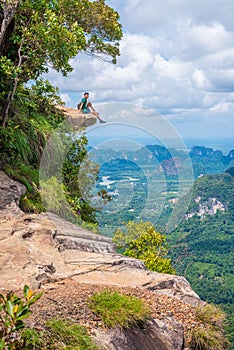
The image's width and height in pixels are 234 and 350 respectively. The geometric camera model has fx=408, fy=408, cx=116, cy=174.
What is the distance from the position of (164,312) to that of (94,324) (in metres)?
1.14

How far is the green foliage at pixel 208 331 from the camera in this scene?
4949 millimetres

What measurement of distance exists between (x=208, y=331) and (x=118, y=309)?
1.22 meters

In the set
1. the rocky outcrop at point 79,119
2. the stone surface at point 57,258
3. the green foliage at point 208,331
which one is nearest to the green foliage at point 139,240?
the stone surface at point 57,258

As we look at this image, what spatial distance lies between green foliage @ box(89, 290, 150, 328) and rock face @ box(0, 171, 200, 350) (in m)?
0.11

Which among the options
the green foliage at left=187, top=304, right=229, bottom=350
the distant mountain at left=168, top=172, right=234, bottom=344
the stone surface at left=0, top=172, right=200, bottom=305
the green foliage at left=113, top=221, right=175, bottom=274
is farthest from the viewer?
the distant mountain at left=168, top=172, right=234, bottom=344

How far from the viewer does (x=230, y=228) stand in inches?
4166

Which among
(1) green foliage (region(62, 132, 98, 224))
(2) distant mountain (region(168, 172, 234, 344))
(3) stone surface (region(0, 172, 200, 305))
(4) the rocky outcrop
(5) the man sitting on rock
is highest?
(5) the man sitting on rock

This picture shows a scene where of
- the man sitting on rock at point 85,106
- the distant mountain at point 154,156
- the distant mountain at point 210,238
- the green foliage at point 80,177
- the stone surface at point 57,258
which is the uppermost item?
the man sitting on rock at point 85,106

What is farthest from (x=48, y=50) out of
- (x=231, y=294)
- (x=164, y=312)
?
(x=231, y=294)

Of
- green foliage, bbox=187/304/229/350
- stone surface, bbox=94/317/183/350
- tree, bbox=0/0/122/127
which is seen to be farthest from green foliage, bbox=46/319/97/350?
tree, bbox=0/0/122/127

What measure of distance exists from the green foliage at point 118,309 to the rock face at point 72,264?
4.3 inches

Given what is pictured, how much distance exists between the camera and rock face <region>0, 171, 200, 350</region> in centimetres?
474

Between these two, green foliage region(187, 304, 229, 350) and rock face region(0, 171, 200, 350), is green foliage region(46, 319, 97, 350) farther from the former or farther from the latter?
green foliage region(187, 304, 229, 350)

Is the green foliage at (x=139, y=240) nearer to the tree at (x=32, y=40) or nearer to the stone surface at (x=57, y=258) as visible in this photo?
the stone surface at (x=57, y=258)
